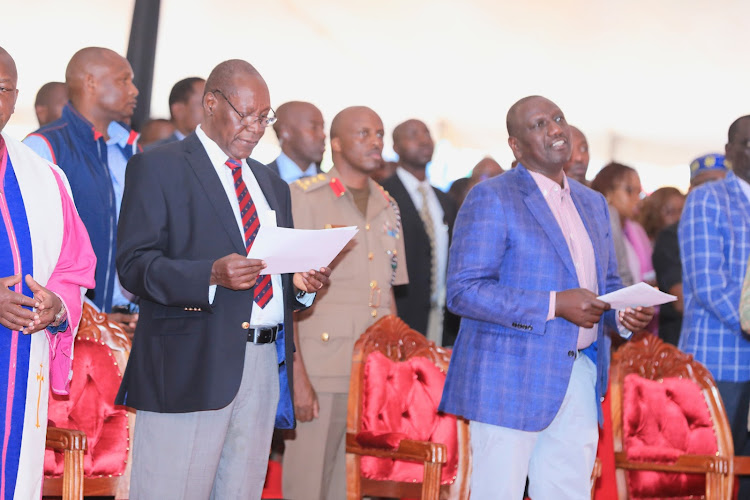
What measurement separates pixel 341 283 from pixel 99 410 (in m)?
1.30

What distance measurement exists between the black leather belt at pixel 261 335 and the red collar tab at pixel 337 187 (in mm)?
1556

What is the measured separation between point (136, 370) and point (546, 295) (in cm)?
136

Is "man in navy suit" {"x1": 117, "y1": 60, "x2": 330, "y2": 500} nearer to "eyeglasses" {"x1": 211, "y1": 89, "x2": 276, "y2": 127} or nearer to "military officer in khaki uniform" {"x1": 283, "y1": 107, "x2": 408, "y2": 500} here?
"eyeglasses" {"x1": 211, "y1": 89, "x2": 276, "y2": 127}

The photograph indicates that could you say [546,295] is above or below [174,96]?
below

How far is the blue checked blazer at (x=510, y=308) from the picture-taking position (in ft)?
10.4

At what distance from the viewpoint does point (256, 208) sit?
2.97 m

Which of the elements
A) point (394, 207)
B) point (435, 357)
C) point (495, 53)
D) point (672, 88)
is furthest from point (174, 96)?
point (672, 88)

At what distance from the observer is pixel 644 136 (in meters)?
15.6

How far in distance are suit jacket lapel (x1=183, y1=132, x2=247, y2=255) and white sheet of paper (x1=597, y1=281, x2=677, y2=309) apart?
1.21m

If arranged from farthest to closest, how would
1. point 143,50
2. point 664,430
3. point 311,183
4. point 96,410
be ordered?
point 143,50, point 311,183, point 664,430, point 96,410

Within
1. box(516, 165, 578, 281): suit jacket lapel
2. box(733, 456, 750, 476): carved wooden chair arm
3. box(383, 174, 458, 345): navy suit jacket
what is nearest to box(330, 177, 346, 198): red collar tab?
box(383, 174, 458, 345): navy suit jacket

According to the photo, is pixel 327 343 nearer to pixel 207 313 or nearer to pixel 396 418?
pixel 396 418

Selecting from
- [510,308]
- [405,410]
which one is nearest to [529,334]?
[510,308]

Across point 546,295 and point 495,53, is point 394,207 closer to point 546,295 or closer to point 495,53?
point 546,295
